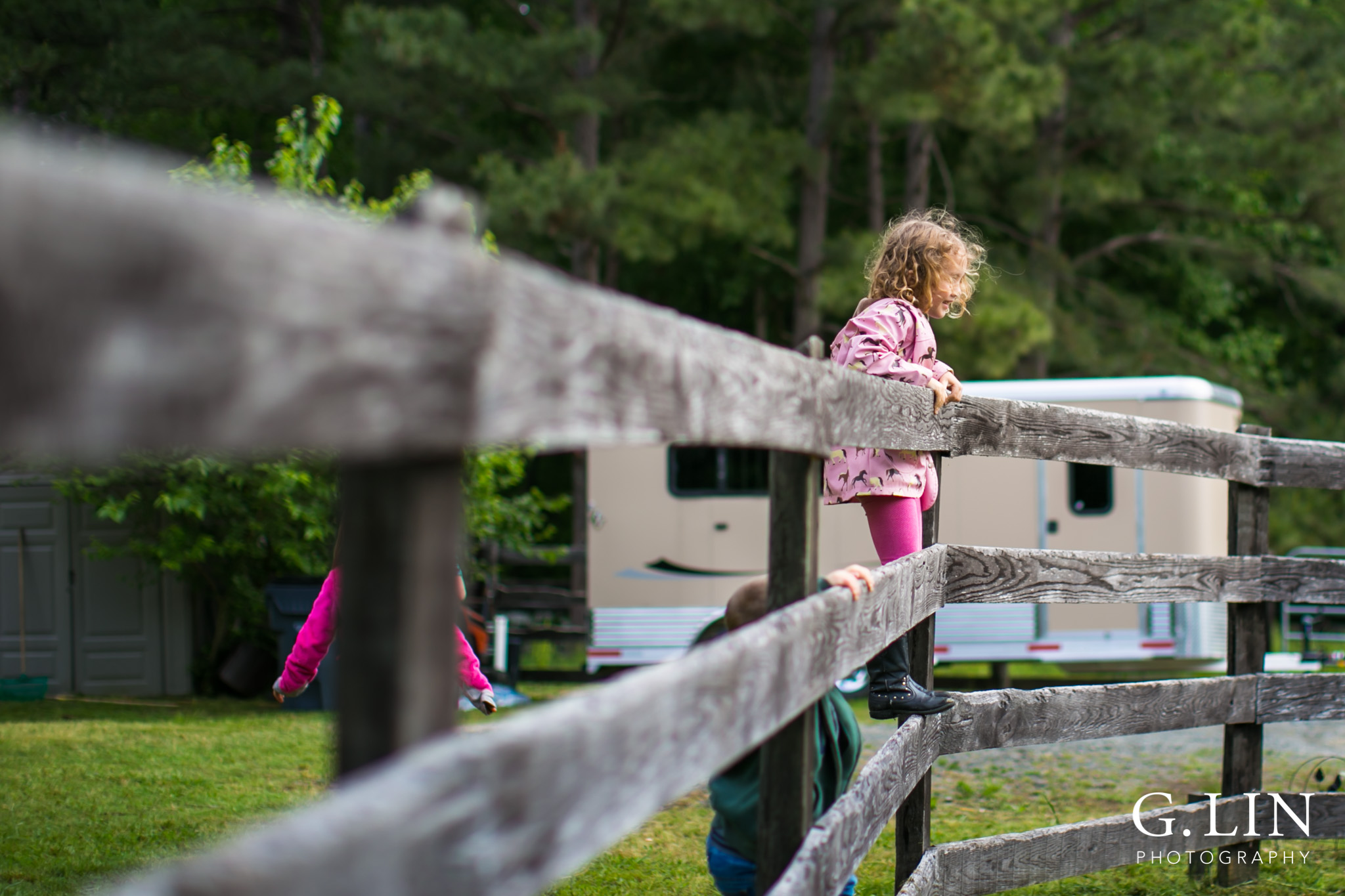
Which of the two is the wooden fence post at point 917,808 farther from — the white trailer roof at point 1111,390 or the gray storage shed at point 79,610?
the gray storage shed at point 79,610

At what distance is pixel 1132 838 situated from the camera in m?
4.00

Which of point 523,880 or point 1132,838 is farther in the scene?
point 1132,838

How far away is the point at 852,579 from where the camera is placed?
7.32ft

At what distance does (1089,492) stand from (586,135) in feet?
29.5

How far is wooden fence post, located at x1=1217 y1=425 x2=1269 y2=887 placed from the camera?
4445mm

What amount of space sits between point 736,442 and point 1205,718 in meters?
3.31

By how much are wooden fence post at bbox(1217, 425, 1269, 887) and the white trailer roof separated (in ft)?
18.4

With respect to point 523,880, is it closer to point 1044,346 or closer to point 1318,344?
point 1044,346

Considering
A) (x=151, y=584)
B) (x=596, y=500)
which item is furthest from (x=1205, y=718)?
(x=151, y=584)

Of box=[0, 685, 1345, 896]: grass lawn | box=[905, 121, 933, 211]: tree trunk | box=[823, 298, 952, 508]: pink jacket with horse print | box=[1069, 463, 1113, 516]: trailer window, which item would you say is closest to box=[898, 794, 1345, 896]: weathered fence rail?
box=[0, 685, 1345, 896]: grass lawn

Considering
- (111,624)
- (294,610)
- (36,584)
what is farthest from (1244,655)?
(36,584)

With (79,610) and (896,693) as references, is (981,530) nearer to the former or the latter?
(896,693)

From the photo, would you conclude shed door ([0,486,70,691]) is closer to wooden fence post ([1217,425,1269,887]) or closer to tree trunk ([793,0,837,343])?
tree trunk ([793,0,837,343])

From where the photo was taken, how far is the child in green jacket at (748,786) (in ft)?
8.20
